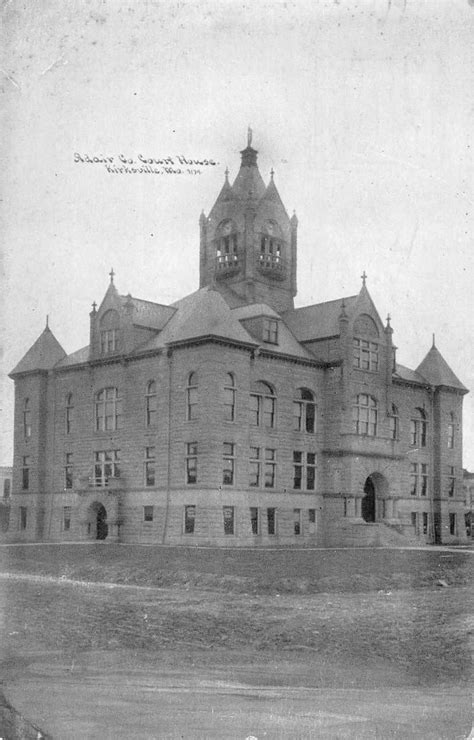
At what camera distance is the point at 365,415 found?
1950 inches

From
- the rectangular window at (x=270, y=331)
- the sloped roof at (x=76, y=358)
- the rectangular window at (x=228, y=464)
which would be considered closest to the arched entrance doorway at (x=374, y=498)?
the rectangular window at (x=270, y=331)

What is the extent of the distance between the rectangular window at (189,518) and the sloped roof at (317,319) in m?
12.7

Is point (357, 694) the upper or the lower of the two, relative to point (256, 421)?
lower

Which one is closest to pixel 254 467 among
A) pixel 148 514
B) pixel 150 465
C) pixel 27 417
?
pixel 150 465

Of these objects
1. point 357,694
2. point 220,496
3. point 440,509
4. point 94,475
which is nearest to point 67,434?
point 94,475

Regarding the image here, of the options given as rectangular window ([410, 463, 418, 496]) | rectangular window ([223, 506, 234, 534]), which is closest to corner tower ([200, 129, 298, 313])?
rectangular window ([410, 463, 418, 496])

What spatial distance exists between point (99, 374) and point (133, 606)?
954 inches

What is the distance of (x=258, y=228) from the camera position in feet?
174

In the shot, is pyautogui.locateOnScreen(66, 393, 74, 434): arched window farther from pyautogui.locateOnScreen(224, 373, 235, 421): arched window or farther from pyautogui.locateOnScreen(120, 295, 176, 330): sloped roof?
pyautogui.locateOnScreen(224, 373, 235, 421): arched window

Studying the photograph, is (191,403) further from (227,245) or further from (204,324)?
(227,245)

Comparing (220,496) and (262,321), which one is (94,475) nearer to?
(220,496)

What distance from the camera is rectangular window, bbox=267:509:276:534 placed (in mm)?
44562

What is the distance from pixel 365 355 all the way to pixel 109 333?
47.8 feet

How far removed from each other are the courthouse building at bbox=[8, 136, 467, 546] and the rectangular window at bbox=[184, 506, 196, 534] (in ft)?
0.19
